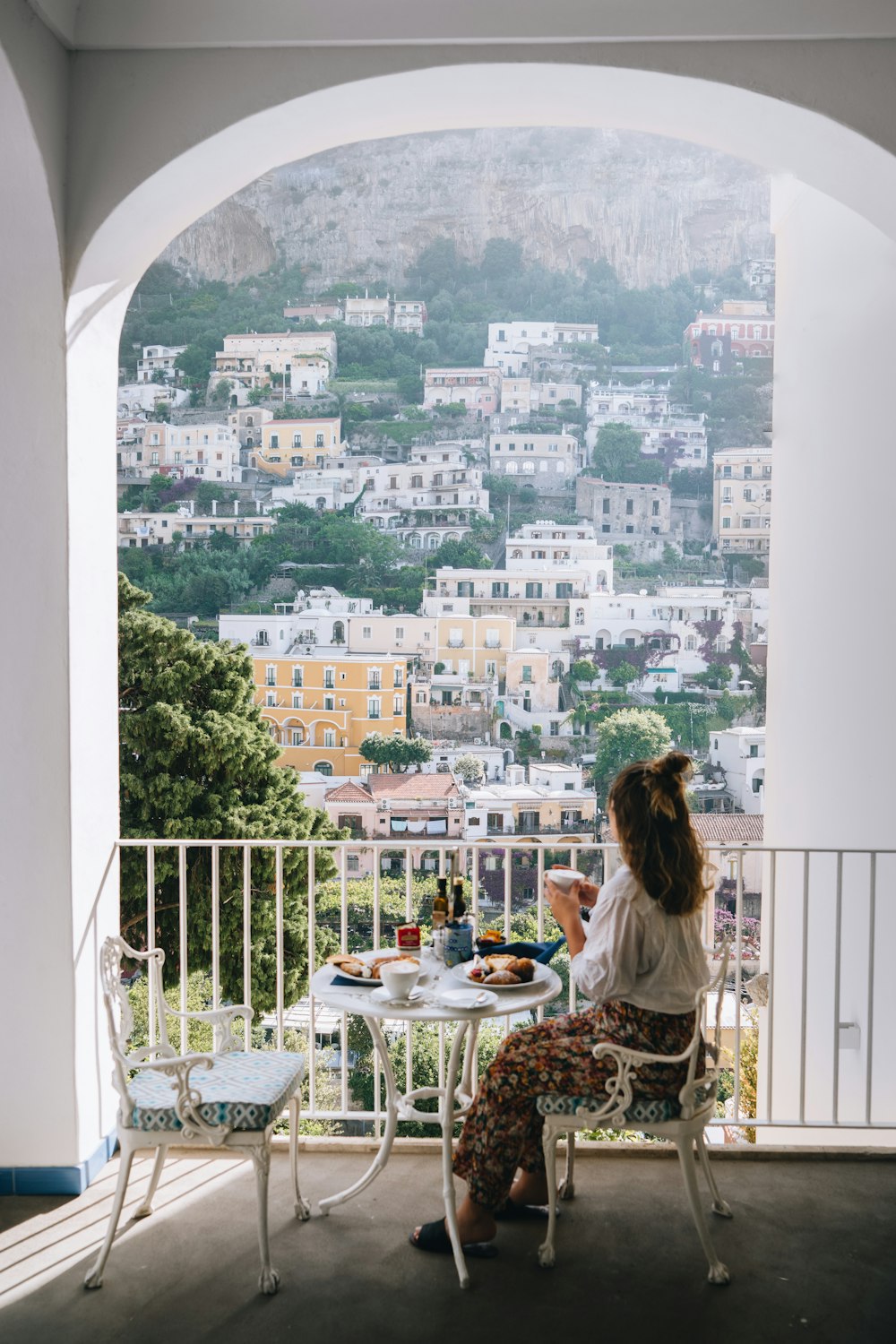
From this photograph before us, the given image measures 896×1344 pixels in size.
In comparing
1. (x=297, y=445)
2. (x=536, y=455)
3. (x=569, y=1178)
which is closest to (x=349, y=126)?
(x=569, y=1178)

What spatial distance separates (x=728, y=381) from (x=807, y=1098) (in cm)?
2563

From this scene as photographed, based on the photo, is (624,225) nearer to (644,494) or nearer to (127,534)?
(644,494)

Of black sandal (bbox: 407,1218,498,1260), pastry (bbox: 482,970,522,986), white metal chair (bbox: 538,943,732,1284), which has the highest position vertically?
pastry (bbox: 482,970,522,986)

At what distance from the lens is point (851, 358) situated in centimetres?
511

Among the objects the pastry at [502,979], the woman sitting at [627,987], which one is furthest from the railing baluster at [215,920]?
the woman sitting at [627,987]

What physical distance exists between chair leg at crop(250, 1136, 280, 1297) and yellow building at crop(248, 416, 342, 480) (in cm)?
3071

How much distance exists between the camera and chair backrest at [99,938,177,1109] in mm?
2398

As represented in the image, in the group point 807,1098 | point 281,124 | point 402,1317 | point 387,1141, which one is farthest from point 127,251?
point 807,1098

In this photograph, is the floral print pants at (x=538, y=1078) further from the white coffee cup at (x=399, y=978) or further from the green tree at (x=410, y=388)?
the green tree at (x=410, y=388)

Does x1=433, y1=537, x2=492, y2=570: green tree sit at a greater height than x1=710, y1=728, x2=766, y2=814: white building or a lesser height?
greater

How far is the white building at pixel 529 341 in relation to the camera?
91.3 feet

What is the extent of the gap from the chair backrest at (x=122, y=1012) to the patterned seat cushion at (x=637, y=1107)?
3.03 ft

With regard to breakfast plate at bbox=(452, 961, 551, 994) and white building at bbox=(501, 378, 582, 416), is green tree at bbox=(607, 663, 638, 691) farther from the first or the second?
breakfast plate at bbox=(452, 961, 551, 994)

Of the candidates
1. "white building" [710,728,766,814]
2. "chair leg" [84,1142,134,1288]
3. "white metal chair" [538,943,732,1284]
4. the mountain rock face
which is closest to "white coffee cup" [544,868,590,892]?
"white metal chair" [538,943,732,1284]
